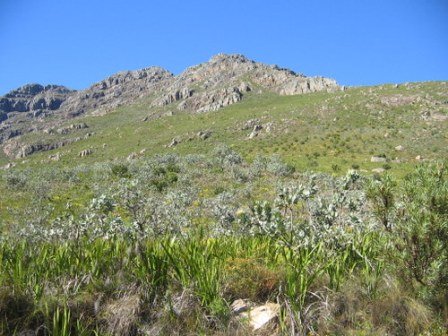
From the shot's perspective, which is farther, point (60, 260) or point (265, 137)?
point (265, 137)

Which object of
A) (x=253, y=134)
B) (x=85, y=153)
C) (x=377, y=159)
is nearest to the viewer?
(x=377, y=159)

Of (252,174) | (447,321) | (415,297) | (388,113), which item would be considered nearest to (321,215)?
(415,297)

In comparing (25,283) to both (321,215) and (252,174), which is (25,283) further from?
(252,174)

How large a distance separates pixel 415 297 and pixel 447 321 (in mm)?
526

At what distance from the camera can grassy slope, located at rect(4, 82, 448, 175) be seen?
158ft

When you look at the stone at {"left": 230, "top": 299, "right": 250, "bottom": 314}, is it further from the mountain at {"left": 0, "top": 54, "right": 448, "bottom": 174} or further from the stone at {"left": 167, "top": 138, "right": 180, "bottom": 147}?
the stone at {"left": 167, "top": 138, "right": 180, "bottom": 147}

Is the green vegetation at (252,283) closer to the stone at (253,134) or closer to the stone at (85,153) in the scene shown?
the stone at (253,134)

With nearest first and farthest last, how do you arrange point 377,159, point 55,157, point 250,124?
point 377,159, point 250,124, point 55,157

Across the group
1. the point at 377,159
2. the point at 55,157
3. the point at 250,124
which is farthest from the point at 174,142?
the point at 377,159

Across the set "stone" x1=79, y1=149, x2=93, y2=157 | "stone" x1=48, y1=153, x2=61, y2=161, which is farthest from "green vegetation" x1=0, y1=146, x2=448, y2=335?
"stone" x1=48, y1=153, x2=61, y2=161

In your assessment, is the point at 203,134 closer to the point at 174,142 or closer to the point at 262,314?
the point at 174,142

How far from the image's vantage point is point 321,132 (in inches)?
2469

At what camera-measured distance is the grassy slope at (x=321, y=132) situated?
4825 centimetres

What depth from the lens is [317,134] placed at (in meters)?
61.9
